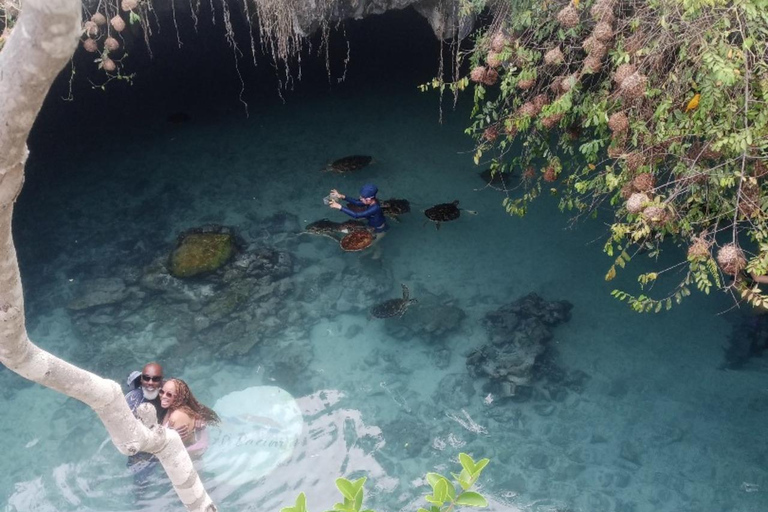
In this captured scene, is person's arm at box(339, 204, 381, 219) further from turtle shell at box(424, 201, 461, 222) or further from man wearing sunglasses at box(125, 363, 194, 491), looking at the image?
man wearing sunglasses at box(125, 363, 194, 491)

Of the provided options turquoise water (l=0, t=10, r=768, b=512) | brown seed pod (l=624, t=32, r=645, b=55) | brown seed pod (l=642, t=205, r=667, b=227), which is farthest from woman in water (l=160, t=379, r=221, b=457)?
brown seed pod (l=624, t=32, r=645, b=55)

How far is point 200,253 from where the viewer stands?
9.20 metres

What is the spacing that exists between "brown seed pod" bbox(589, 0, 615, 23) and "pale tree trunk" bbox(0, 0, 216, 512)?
172 inches

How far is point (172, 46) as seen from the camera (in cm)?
1524

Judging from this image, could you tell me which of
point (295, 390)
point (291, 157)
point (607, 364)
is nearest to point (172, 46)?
point (291, 157)

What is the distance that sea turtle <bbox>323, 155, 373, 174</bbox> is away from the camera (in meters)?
10.7

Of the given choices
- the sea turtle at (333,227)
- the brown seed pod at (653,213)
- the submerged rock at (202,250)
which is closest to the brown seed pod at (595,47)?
the brown seed pod at (653,213)

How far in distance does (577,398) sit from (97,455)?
5291 millimetres

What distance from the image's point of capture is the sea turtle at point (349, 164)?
10.7 metres

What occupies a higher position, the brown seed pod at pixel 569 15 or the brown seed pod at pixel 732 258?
the brown seed pod at pixel 569 15

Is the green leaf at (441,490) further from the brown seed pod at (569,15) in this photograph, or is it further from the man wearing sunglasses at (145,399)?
the brown seed pod at (569,15)

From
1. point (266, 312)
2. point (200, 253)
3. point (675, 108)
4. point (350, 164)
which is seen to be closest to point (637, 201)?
point (675, 108)

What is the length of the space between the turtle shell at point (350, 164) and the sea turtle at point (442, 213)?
1750 millimetres

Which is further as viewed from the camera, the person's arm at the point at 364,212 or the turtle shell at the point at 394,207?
the turtle shell at the point at 394,207
